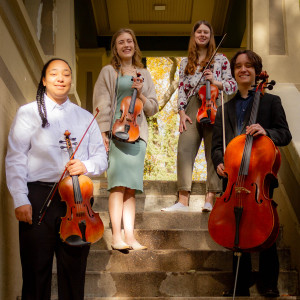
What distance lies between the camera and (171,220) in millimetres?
4320

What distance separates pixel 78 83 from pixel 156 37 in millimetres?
1496

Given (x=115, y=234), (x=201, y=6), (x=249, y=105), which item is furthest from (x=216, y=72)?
(x=201, y=6)

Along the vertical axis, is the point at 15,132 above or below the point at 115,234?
above

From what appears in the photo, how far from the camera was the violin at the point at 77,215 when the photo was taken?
2.64m

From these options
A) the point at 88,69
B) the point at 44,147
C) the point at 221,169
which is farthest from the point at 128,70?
the point at 88,69

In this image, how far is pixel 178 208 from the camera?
441 centimetres

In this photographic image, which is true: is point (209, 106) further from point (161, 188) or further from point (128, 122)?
point (161, 188)

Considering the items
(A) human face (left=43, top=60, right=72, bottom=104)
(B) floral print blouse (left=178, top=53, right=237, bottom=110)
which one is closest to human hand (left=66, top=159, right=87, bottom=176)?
(A) human face (left=43, top=60, right=72, bottom=104)

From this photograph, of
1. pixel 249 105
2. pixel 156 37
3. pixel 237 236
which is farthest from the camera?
pixel 156 37

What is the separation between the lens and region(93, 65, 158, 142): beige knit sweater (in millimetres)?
3908

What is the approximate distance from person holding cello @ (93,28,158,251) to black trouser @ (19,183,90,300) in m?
0.92

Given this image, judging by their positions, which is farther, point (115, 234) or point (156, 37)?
point (156, 37)

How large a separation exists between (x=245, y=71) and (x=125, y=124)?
0.87m

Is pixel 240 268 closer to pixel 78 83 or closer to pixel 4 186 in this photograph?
pixel 4 186
